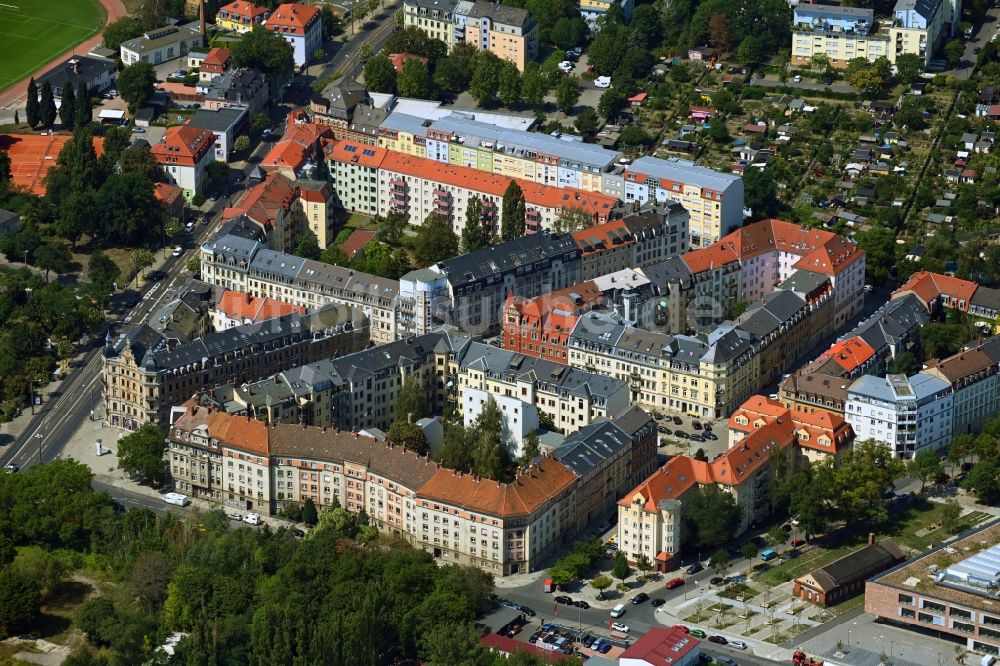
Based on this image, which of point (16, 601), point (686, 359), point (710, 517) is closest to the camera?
point (16, 601)

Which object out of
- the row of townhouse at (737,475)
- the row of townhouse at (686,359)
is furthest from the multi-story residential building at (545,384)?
the row of townhouse at (737,475)

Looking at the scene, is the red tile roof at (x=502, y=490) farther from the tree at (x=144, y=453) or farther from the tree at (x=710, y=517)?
A: the tree at (x=144, y=453)

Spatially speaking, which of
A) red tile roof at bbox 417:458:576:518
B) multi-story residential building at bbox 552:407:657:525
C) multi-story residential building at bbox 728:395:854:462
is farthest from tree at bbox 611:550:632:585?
multi-story residential building at bbox 728:395:854:462

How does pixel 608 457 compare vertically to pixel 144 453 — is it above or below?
above

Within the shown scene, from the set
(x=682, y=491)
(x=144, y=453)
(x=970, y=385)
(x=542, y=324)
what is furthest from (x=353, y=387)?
(x=970, y=385)

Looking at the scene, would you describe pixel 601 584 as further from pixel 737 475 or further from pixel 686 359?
pixel 686 359

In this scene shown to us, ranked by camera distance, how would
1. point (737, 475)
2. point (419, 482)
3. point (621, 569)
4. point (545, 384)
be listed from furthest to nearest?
point (545, 384) < point (737, 475) < point (419, 482) < point (621, 569)

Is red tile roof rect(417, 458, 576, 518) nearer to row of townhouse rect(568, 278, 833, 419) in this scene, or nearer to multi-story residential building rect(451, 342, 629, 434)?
multi-story residential building rect(451, 342, 629, 434)
